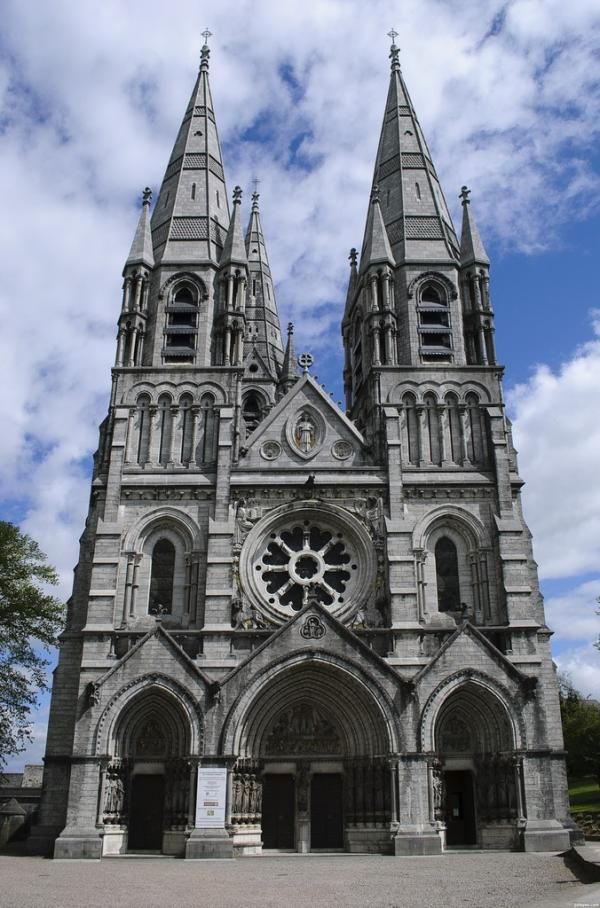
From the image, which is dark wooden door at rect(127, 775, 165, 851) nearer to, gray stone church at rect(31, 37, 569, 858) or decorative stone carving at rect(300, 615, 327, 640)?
gray stone church at rect(31, 37, 569, 858)

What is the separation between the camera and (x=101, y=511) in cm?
3067

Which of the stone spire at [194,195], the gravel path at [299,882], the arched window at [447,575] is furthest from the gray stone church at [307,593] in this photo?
the gravel path at [299,882]

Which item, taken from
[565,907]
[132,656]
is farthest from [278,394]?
[565,907]

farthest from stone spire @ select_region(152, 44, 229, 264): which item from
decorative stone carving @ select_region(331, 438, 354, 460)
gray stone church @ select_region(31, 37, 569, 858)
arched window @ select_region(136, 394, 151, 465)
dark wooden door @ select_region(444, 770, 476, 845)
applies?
dark wooden door @ select_region(444, 770, 476, 845)

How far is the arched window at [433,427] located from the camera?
31844 millimetres

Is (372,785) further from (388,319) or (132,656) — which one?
(388,319)

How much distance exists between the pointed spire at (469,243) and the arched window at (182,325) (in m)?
11.7

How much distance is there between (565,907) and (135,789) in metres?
17.8

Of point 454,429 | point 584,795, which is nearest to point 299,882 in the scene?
point 454,429

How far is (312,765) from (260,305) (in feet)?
110

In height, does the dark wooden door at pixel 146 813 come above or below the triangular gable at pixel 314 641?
below

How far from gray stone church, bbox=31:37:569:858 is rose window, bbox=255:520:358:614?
8 centimetres

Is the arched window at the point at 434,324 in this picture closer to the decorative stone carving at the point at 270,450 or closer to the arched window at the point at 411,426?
the arched window at the point at 411,426

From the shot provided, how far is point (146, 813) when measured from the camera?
87.2ft
